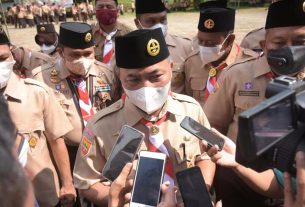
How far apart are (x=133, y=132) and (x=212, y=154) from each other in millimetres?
449

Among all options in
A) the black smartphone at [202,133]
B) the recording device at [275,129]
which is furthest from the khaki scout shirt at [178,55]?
the recording device at [275,129]

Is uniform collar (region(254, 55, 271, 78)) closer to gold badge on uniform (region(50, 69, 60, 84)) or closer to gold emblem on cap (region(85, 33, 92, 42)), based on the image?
gold emblem on cap (region(85, 33, 92, 42))

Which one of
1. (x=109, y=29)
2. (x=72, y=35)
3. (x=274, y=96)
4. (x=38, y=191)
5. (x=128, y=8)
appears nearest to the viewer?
(x=274, y=96)

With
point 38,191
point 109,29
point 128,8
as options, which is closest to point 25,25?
point 128,8

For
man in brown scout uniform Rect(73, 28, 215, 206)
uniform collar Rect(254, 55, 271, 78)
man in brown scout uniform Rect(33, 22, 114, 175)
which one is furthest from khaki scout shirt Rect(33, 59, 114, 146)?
uniform collar Rect(254, 55, 271, 78)

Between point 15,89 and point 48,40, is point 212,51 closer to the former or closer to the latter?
point 15,89

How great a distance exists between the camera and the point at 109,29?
4.96m

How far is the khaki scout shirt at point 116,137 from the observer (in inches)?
81.4

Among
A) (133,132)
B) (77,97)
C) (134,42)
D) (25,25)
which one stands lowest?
(25,25)

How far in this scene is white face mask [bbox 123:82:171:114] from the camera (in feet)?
6.72

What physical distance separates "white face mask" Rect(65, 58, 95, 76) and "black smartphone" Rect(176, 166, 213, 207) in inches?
72.7

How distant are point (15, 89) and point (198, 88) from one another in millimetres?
1886

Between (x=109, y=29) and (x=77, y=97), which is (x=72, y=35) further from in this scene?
(x=109, y=29)

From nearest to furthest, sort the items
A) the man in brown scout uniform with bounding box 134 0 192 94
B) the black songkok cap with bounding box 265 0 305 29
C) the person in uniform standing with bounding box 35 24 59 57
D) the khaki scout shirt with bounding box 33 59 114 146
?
the black songkok cap with bounding box 265 0 305 29
the khaki scout shirt with bounding box 33 59 114 146
the man in brown scout uniform with bounding box 134 0 192 94
the person in uniform standing with bounding box 35 24 59 57
